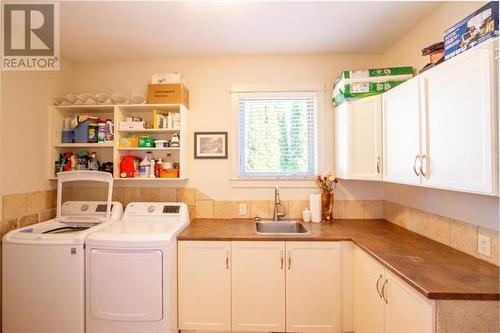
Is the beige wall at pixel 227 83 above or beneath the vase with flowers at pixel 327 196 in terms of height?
above

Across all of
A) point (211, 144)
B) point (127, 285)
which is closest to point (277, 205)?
point (211, 144)

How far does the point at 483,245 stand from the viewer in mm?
1387

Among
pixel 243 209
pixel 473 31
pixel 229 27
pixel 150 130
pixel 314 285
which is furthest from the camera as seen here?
pixel 243 209

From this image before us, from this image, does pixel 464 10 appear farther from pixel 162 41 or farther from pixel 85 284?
pixel 85 284

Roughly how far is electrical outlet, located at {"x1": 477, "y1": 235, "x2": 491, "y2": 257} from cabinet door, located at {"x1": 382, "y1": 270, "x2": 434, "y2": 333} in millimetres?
549

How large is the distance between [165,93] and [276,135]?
117 cm

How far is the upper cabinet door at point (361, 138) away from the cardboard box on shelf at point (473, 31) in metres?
0.64

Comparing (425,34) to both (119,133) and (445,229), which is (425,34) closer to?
(445,229)

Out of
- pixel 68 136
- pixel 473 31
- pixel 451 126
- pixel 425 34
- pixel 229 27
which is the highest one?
pixel 229 27

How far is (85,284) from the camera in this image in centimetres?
177

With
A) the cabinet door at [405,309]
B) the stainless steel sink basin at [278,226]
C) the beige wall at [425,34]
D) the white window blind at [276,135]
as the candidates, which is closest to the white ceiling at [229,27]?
the beige wall at [425,34]

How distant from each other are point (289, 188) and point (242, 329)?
130cm

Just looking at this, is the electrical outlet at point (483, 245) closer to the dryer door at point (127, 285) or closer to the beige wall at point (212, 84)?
the beige wall at point (212, 84)

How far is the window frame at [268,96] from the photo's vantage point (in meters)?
2.48
